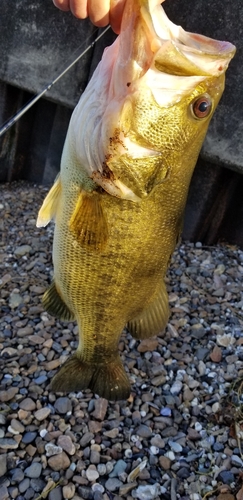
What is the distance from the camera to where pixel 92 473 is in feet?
7.91

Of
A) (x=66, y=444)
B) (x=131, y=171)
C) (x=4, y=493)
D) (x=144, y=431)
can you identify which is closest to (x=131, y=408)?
(x=144, y=431)

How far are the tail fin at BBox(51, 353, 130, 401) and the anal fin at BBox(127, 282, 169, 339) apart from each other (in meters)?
0.22

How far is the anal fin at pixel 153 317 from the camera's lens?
6.14 feet

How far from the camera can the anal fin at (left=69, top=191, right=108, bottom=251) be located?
5.04ft

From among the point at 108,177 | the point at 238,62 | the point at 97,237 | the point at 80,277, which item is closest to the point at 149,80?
the point at 108,177

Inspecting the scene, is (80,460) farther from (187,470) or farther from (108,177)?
(108,177)

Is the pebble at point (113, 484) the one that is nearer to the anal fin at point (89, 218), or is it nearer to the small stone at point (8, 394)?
the small stone at point (8, 394)

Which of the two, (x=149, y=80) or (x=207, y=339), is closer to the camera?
(x=149, y=80)

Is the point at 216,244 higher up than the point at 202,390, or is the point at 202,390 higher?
the point at 216,244

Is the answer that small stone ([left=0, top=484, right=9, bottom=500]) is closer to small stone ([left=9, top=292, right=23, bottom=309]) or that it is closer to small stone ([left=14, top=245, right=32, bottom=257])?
small stone ([left=9, top=292, right=23, bottom=309])

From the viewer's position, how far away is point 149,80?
54.1 inches

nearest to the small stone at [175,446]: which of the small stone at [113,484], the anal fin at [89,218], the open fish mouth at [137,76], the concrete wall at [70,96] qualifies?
the small stone at [113,484]

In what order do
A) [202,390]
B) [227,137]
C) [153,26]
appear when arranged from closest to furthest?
[153,26], [202,390], [227,137]

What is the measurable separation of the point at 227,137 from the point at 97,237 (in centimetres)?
201
